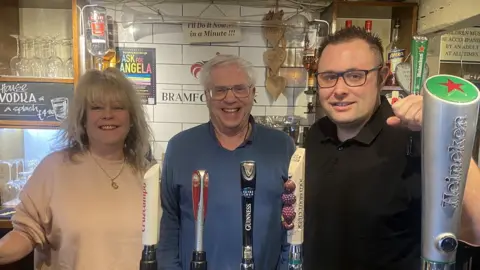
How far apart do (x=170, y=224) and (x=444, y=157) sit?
898 millimetres

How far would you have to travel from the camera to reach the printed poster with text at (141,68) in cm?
234

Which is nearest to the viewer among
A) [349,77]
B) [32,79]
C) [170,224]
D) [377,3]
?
[349,77]

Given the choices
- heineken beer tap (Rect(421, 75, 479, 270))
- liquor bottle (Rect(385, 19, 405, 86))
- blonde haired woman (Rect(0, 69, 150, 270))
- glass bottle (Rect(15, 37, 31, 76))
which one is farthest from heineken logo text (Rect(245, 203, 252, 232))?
glass bottle (Rect(15, 37, 31, 76))

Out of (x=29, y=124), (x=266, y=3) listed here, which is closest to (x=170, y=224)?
(x=29, y=124)

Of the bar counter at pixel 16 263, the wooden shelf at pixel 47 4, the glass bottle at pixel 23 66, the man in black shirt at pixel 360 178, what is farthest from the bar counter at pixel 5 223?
the man in black shirt at pixel 360 178

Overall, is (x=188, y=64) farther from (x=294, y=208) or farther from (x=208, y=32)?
(x=294, y=208)

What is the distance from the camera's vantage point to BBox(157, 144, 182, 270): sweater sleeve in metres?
1.30

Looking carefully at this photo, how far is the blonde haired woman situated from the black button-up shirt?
569 mm

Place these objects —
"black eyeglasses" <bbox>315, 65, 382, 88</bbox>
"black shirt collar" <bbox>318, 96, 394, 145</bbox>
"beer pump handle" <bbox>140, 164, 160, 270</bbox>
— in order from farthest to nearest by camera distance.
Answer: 1. "black shirt collar" <bbox>318, 96, 394, 145</bbox>
2. "black eyeglasses" <bbox>315, 65, 382, 88</bbox>
3. "beer pump handle" <bbox>140, 164, 160, 270</bbox>

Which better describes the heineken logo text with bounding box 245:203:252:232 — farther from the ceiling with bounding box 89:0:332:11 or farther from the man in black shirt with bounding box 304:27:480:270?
the ceiling with bounding box 89:0:332:11

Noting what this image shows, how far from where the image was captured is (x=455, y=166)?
0.64 metres

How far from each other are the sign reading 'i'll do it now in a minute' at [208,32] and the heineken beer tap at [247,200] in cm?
168

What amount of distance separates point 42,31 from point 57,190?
51.1 inches

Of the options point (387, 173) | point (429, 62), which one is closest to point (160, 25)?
point (429, 62)
